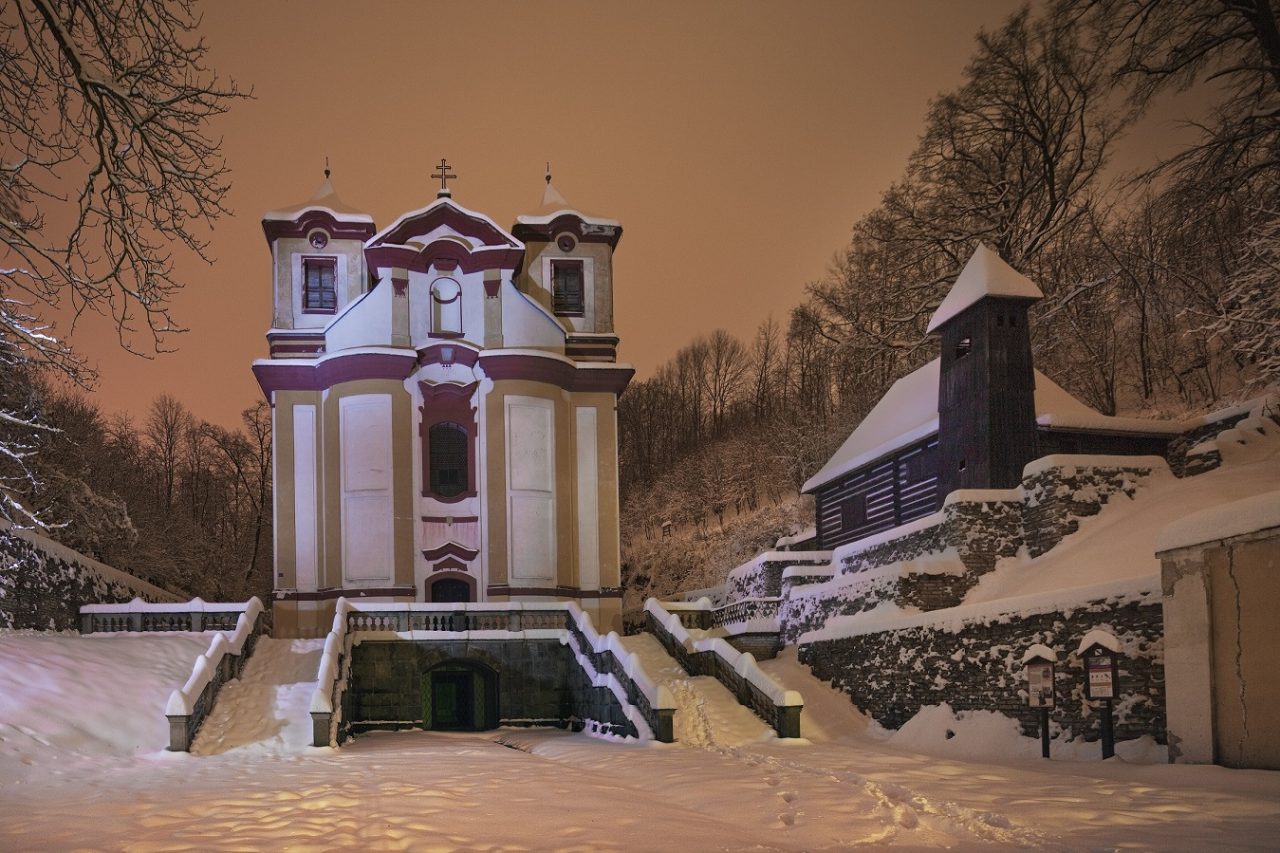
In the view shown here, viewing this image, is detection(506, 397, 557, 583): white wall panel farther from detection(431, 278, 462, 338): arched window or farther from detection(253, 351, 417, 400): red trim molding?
detection(253, 351, 417, 400): red trim molding

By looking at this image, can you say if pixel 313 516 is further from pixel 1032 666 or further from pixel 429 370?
pixel 1032 666

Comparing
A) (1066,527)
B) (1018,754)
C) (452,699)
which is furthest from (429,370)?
(1018,754)

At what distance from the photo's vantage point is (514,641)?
2714 cm

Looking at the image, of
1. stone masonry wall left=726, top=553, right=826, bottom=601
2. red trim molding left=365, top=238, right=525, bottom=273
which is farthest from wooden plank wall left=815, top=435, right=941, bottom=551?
red trim molding left=365, top=238, right=525, bottom=273

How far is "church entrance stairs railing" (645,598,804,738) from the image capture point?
20.2m

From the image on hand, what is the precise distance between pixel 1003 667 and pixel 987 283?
9393mm

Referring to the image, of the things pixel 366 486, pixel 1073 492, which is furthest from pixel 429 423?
pixel 1073 492

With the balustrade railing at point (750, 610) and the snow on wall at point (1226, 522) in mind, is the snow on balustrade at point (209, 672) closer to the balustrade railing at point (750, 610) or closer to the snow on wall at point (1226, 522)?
the balustrade railing at point (750, 610)

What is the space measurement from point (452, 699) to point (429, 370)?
9.42m

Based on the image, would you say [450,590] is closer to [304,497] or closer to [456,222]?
[304,497]

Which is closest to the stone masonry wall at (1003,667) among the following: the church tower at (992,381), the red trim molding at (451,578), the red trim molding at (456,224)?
the church tower at (992,381)

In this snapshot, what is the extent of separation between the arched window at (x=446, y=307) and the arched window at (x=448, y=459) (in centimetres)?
285

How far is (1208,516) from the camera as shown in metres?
13.2

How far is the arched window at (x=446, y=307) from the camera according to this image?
33094mm
